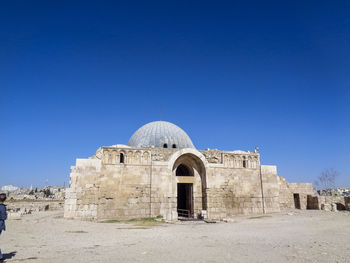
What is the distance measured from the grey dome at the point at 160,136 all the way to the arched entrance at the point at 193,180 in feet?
8.92

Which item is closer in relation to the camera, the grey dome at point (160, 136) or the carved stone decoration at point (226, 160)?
the carved stone decoration at point (226, 160)

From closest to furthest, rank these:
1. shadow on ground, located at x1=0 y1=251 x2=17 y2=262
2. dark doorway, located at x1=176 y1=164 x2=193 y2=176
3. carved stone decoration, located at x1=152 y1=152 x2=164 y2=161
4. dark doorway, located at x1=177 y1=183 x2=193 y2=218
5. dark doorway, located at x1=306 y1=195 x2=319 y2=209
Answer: shadow on ground, located at x1=0 y1=251 x2=17 y2=262, carved stone decoration, located at x1=152 y1=152 x2=164 y2=161, dark doorway, located at x1=177 y1=183 x2=193 y2=218, dark doorway, located at x1=176 y1=164 x2=193 y2=176, dark doorway, located at x1=306 y1=195 x2=319 y2=209

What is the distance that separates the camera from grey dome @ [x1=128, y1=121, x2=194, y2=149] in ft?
67.5

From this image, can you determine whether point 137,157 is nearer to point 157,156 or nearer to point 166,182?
point 157,156

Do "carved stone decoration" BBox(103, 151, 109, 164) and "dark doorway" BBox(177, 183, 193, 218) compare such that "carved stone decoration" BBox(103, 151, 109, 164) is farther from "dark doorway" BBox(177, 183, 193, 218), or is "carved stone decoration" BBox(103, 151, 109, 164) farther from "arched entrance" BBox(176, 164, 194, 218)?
"dark doorway" BBox(177, 183, 193, 218)

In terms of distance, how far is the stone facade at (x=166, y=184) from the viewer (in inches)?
602

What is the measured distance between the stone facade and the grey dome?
103 inches

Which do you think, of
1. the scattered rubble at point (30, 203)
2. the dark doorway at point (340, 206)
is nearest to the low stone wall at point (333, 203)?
the dark doorway at point (340, 206)

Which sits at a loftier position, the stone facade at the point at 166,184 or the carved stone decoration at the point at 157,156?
the carved stone decoration at the point at 157,156

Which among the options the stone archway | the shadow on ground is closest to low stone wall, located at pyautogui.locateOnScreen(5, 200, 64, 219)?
the shadow on ground

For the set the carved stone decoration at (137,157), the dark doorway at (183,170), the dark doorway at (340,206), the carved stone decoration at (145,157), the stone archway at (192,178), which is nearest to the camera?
the carved stone decoration at (137,157)

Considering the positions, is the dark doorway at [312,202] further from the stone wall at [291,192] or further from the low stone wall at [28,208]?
the low stone wall at [28,208]

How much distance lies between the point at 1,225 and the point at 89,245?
2.58 meters

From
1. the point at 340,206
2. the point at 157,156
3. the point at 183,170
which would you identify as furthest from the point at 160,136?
the point at 340,206
